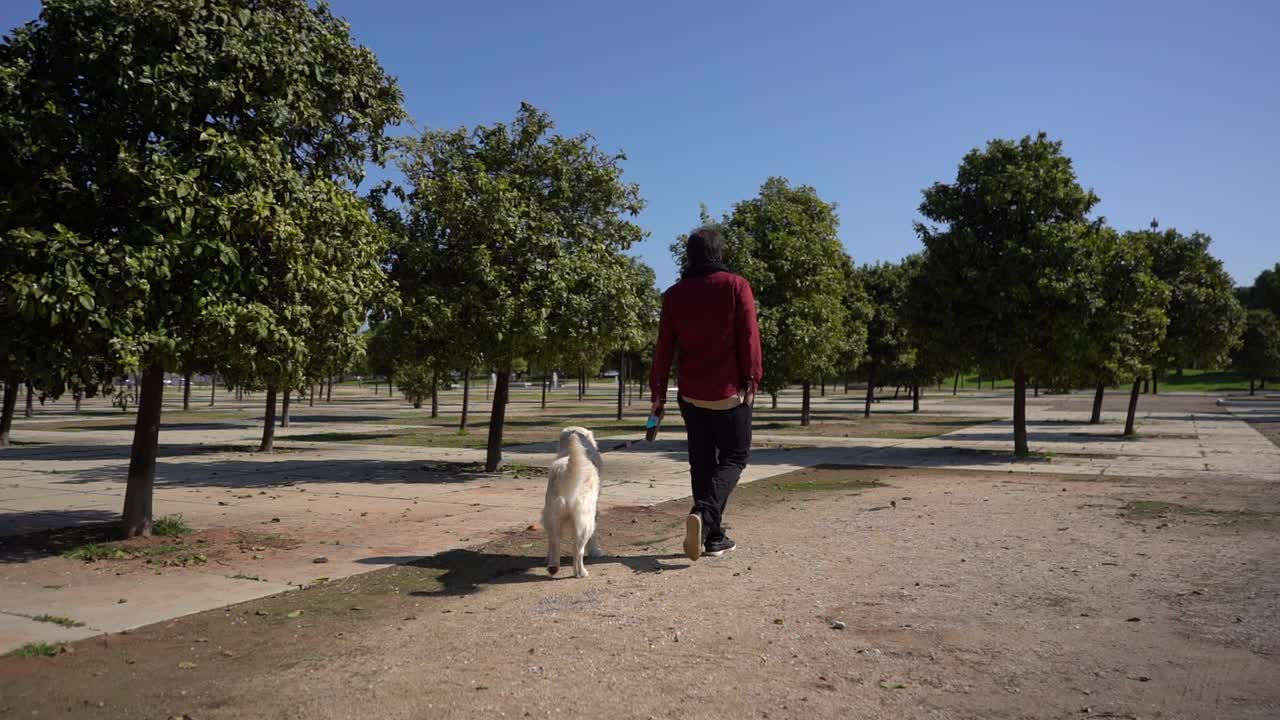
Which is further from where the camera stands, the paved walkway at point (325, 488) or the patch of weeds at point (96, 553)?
the patch of weeds at point (96, 553)

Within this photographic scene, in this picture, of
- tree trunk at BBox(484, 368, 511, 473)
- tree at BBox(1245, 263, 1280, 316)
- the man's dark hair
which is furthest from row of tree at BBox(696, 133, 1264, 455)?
tree at BBox(1245, 263, 1280, 316)

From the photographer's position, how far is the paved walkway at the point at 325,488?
6293mm

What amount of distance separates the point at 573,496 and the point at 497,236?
733cm

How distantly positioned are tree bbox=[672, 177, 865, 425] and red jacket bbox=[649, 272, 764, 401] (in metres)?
16.6

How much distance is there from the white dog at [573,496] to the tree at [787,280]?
57.2 ft

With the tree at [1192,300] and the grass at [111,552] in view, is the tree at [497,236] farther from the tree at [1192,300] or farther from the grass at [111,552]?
the tree at [1192,300]

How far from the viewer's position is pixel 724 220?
26.0 meters

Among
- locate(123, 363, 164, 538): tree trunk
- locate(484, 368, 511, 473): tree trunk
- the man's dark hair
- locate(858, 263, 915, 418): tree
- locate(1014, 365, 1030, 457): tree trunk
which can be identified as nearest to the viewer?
the man's dark hair

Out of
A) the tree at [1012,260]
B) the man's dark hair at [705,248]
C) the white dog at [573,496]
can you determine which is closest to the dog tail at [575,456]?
the white dog at [573,496]

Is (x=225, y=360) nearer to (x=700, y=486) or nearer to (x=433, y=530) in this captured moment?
(x=433, y=530)

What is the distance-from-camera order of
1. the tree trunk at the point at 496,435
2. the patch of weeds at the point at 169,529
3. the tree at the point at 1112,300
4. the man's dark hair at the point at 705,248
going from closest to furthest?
the man's dark hair at the point at 705,248
the patch of weeds at the point at 169,529
the tree trunk at the point at 496,435
the tree at the point at 1112,300

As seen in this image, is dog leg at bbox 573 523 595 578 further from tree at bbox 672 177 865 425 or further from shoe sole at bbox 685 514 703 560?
tree at bbox 672 177 865 425

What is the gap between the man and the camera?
6777 millimetres

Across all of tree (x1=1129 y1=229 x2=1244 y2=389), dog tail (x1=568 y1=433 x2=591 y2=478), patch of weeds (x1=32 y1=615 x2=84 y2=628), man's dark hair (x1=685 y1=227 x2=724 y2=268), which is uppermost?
tree (x1=1129 y1=229 x2=1244 y2=389)
